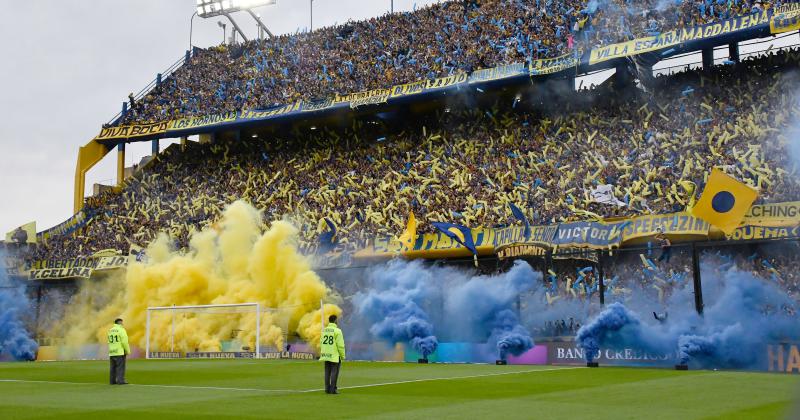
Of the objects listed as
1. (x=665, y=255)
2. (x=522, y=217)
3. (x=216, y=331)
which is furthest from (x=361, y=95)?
(x=665, y=255)

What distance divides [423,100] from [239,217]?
1053 centimetres

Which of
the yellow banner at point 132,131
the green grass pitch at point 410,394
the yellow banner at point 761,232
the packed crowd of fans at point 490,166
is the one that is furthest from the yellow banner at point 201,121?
the yellow banner at point 761,232

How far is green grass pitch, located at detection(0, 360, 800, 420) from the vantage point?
11.4 m

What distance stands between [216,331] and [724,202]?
783 inches

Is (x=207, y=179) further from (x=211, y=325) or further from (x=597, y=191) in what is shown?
(x=597, y=191)

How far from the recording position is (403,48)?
42469 millimetres

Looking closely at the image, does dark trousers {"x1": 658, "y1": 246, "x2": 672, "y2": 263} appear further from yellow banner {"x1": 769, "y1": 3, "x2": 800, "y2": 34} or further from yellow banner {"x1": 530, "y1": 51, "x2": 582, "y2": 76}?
yellow banner {"x1": 530, "y1": 51, "x2": 582, "y2": 76}

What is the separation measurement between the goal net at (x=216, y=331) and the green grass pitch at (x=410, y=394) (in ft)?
27.5

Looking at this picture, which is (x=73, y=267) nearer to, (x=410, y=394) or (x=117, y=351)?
(x=117, y=351)

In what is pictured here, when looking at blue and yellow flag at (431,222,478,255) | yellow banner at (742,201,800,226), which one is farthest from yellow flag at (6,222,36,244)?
yellow banner at (742,201,800,226)

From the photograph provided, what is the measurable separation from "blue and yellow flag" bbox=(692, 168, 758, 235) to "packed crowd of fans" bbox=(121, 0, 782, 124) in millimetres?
10057

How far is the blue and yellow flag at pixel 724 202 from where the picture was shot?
78.8 feet

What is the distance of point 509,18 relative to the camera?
3969cm

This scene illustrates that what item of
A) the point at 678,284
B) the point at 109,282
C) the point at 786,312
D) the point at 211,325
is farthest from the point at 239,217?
the point at 786,312
